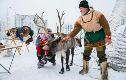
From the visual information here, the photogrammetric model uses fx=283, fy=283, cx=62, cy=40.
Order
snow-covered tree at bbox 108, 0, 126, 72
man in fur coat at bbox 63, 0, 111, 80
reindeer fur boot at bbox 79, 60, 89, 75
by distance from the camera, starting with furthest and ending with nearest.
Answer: snow-covered tree at bbox 108, 0, 126, 72
reindeer fur boot at bbox 79, 60, 89, 75
man in fur coat at bbox 63, 0, 111, 80

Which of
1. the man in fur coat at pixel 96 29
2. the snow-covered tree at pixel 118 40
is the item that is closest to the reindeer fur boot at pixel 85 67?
the man in fur coat at pixel 96 29

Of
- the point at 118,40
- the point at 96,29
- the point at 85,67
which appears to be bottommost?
the point at 85,67

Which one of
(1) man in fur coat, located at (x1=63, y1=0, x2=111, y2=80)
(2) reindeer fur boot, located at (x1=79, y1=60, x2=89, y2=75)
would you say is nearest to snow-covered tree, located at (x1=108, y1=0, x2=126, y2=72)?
(2) reindeer fur boot, located at (x1=79, y1=60, x2=89, y2=75)

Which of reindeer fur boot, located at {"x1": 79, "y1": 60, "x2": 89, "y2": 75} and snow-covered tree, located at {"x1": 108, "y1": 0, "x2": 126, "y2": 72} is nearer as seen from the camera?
reindeer fur boot, located at {"x1": 79, "y1": 60, "x2": 89, "y2": 75}

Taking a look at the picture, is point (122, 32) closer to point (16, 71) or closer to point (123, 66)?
point (123, 66)

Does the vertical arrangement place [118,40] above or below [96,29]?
below

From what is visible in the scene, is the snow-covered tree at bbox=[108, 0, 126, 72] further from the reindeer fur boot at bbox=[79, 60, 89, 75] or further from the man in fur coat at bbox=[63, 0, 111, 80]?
the man in fur coat at bbox=[63, 0, 111, 80]

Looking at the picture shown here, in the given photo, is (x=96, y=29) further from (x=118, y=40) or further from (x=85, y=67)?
(x=118, y=40)

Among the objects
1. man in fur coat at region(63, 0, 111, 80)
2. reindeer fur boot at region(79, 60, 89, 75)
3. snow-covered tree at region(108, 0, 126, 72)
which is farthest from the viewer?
snow-covered tree at region(108, 0, 126, 72)

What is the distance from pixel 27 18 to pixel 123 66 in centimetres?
1458

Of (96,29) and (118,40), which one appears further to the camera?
(118,40)

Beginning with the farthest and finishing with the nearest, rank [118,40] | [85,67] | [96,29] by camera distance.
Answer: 1. [118,40]
2. [85,67]
3. [96,29]

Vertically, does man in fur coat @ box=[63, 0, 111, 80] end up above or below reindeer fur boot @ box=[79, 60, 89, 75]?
above

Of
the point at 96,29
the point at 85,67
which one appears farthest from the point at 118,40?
the point at 96,29
